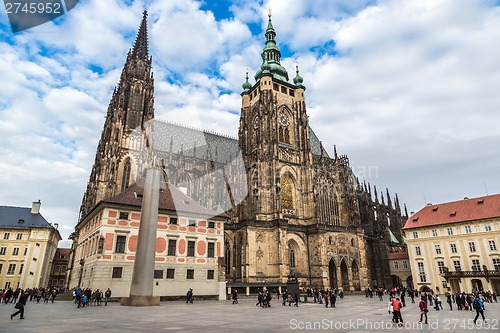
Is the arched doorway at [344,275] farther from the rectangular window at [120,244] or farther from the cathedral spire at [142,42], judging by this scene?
the cathedral spire at [142,42]

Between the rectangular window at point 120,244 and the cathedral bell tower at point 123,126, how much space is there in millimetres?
12370

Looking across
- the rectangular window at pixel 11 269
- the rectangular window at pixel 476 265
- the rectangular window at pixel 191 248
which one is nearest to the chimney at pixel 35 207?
the rectangular window at pixel 11 269

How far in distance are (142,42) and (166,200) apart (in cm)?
4177

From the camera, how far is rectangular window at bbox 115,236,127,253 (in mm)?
26017

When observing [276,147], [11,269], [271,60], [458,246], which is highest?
[271,60]

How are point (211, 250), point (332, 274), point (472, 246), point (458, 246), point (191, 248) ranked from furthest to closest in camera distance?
point (332, 274)
point (458, 246)
point (472, 246)
point (211, 250)
point (191, 248)

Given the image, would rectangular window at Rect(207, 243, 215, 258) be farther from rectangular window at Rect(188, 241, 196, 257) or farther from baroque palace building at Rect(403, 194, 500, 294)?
baroque palace building at Rect(403, 194, 500, 294)

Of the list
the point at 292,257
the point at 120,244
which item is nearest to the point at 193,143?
the point at 292,257

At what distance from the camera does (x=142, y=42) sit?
196 ft

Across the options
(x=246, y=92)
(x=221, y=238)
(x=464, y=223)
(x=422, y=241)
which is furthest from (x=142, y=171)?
(x=464, y=223)

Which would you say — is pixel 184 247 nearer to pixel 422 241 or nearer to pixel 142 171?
pixel 142 171

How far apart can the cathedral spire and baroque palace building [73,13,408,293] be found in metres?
0.24

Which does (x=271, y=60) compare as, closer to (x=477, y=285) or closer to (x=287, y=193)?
(x=287, y=193)

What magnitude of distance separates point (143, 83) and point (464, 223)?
5252 centimetres
